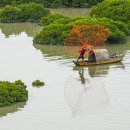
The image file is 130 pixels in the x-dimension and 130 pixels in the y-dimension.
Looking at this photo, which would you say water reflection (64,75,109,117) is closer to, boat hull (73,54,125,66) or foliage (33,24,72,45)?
boat hull (73,54,125,66)

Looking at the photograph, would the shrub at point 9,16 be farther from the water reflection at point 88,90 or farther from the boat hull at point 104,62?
the water reflection at point 88,90

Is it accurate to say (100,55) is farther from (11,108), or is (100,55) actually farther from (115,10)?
(115,10)

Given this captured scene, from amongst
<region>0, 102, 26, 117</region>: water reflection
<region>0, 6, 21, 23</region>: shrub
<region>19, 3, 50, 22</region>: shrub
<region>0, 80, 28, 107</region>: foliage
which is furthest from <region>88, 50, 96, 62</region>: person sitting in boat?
<region>0, 6, 21, 23</region>: shrub

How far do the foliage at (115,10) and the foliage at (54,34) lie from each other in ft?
15.2

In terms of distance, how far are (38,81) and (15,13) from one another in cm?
2022

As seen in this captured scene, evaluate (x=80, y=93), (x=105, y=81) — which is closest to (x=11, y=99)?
(x=80, y=93)

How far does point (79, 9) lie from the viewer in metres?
55.1

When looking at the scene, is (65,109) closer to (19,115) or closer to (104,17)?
(19,115)

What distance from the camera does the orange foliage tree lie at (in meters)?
37.9

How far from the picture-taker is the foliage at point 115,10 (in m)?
43.3

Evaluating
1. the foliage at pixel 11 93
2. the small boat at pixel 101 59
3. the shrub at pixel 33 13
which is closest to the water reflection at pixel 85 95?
the foliage at pixel 11 93

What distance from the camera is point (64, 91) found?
93.8 ft

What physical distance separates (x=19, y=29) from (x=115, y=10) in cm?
718

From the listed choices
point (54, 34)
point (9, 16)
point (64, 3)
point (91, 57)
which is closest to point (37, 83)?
point (91, 57)
